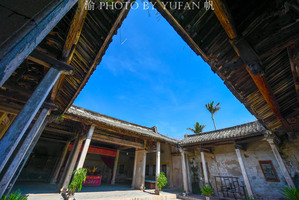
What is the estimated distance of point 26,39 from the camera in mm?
1104

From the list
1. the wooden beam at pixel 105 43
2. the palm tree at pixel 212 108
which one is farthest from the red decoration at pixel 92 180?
the palm tree at pixel 212 108

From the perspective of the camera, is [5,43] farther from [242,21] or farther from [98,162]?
[98,162]

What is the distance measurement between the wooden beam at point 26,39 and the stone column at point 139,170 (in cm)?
935

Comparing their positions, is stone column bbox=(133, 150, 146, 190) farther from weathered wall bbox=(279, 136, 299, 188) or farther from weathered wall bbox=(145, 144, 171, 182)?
weathered wall bbox=(279, 136, 299, 188)

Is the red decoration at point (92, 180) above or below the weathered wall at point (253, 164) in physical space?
below

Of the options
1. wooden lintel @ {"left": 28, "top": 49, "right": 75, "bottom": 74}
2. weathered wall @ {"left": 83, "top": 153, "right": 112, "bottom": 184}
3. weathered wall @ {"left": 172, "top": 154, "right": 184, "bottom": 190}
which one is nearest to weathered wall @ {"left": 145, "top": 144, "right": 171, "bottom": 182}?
weathered wall @ {"left": 172, "top": 154, "right": 184, "bottom": 190}

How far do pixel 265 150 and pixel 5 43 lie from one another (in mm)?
11214

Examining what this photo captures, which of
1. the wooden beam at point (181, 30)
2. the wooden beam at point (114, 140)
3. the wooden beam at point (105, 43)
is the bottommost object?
the wooden beam at point (114, 140)

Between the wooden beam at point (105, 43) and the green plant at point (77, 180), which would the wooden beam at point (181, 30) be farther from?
the green plant at point (77, 180)

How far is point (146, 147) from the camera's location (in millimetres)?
9414

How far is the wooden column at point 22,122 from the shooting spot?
5.34ft

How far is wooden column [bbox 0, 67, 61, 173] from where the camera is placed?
163 centimetres

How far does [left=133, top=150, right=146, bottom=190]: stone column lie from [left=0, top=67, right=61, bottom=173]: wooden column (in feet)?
27.3

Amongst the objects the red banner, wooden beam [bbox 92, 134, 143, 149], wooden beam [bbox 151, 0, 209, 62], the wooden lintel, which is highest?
wooden beam [bbox 151, 0, 209, 62]
